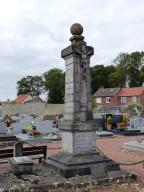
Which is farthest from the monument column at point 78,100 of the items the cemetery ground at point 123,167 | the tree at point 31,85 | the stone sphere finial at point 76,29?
the tree at point 31,85

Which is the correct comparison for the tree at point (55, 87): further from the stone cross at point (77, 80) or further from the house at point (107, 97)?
the stone cross at point (77, 80)

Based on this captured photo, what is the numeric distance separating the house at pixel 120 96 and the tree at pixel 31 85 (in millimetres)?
32551

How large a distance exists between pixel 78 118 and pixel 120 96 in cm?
7317

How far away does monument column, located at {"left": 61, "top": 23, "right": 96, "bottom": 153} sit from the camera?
10672mm

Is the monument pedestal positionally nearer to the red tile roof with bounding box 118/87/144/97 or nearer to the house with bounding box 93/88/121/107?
the red tile roof with bounding box 118/87/144/97

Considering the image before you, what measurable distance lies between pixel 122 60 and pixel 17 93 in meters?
35.3

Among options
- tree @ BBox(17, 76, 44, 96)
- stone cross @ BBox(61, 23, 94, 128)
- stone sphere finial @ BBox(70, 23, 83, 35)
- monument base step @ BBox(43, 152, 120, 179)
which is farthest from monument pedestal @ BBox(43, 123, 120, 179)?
tree @ BBox(17, 76, 44, 96)

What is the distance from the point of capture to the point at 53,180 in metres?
9.42

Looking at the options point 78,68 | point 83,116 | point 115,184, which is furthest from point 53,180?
point 78,68

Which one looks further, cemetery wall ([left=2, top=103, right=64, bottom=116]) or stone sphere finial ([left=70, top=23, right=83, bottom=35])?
cemetery wall ([left=2, top=103, right=64, bottom=116])

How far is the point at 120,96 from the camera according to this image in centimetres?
8319

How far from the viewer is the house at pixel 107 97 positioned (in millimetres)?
83062

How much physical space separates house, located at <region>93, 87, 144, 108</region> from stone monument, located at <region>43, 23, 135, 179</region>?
68.2 m

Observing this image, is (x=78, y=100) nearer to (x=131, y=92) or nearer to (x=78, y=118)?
Result: (x=78, y=118)
